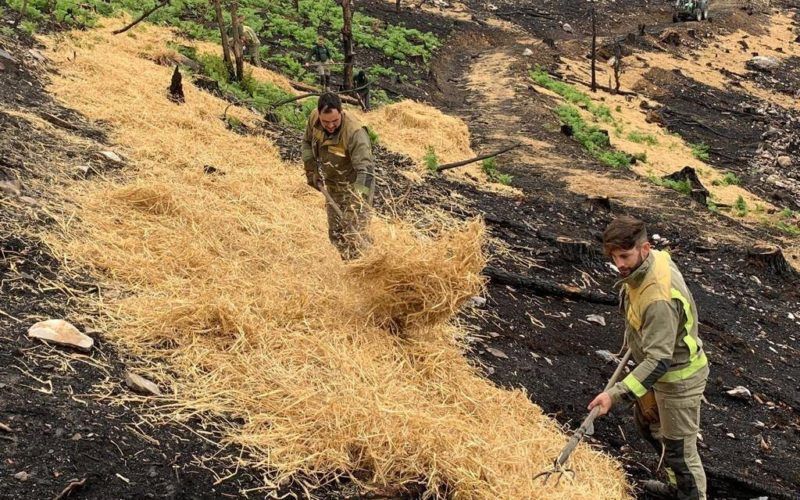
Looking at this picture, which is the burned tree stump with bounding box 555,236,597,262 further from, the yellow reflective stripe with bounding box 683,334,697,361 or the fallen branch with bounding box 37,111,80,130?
the fallen branch with bounding box 37,111,80,130

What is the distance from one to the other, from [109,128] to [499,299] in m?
4.79

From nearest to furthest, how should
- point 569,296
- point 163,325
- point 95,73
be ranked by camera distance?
point 163,325, point 569,296, point 95,73

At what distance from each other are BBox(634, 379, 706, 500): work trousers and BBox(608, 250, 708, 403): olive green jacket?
0.06m

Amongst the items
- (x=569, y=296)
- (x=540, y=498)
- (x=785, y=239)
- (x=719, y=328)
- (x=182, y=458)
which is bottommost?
(x=785, y=239)

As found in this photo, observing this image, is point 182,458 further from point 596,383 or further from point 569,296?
point 569,296

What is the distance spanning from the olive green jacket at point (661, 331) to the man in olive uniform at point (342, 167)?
2.05 meters

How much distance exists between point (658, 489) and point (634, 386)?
1.19m

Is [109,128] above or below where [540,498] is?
above

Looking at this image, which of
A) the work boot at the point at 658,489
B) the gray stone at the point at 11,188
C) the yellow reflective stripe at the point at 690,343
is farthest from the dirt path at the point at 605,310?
the gray stone at the point at 11,188

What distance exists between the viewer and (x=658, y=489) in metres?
4.34

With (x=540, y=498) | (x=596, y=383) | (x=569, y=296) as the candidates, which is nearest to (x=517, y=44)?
(x=569, y=296)

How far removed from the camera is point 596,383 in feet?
18.5

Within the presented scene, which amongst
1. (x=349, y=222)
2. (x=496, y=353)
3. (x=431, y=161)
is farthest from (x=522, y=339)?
(x=431, y=161)

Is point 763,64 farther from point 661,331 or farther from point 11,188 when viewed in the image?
point 11,188
